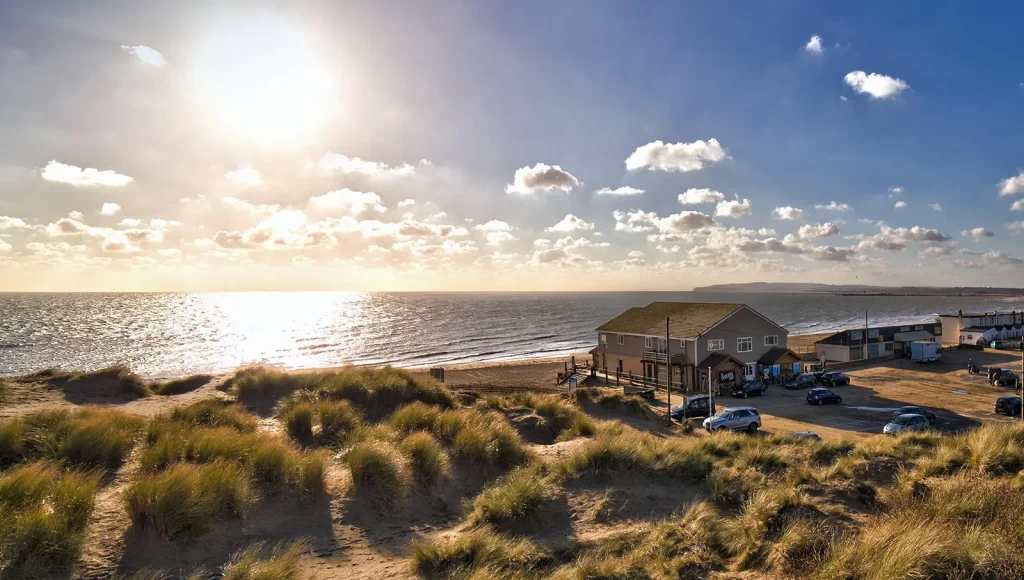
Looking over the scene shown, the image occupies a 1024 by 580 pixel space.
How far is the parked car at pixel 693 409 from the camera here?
101ft

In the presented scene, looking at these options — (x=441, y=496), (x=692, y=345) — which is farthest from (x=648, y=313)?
(x=441, y=496)

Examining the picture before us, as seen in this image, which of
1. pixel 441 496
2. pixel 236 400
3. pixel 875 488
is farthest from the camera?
pixel 236 400

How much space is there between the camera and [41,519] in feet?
23.4

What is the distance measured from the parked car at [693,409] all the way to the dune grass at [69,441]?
89.0ft

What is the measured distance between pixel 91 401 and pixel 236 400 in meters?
8.87

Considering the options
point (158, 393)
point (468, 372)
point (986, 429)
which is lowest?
point (468, 372)

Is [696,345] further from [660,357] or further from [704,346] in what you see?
[660,357]

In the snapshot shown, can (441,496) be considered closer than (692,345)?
Yes

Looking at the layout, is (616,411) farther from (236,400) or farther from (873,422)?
(236,400)

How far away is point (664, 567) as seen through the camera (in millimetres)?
7578

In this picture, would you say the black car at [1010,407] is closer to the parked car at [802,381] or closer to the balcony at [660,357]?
the parked car at [802,381]

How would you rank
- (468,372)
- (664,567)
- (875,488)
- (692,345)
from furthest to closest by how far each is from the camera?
1. (468,372)
2. (692,345)
3. (875,488)
4. (664,567)

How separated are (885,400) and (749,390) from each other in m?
9.01

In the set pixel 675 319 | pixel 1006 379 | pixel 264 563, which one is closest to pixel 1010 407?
pixel 1006 379
